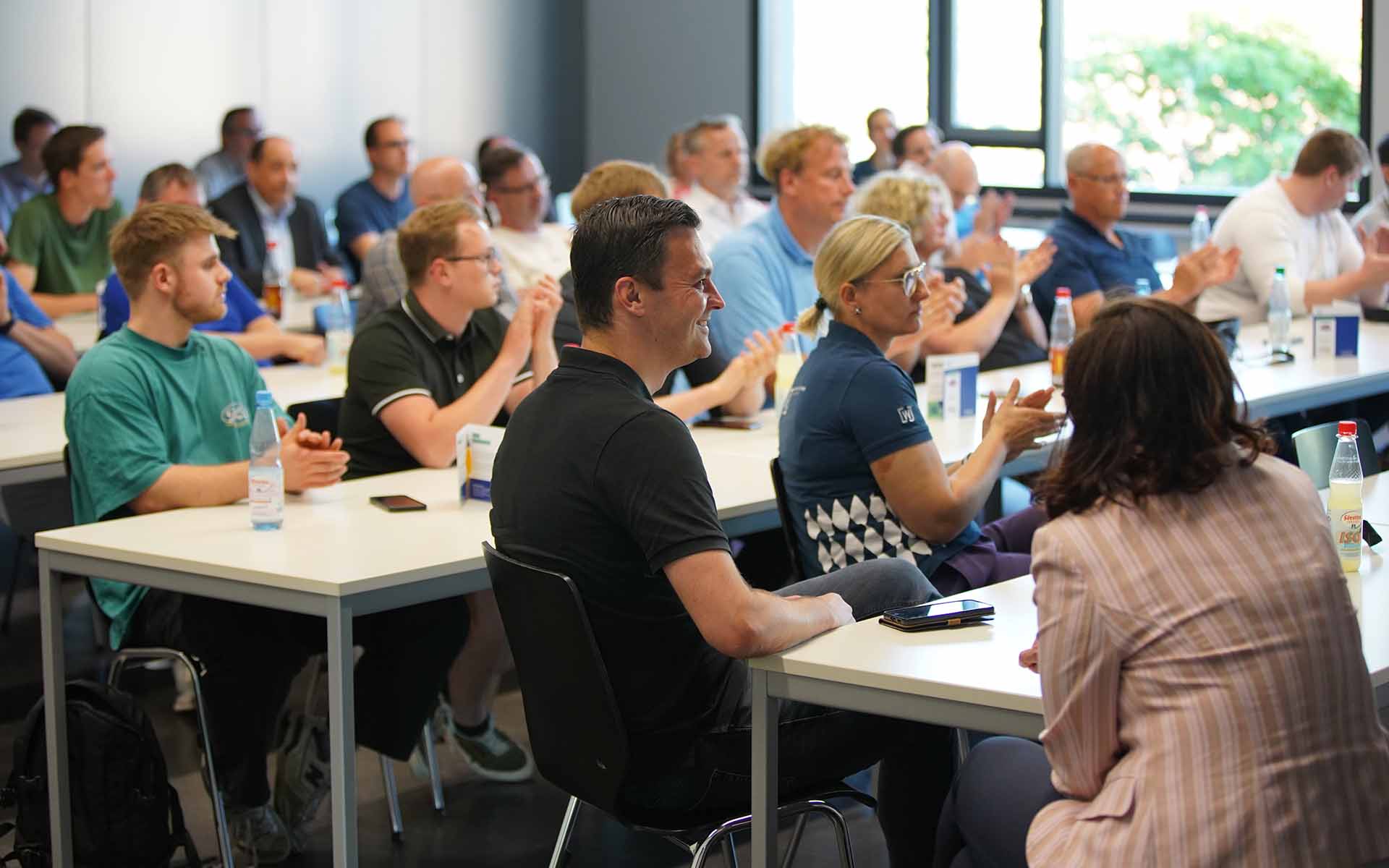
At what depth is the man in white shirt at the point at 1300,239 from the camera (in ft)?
17.7

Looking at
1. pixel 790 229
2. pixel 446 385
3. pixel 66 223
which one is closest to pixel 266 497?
pixel 446 385

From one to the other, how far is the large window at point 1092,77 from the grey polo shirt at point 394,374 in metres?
6.26

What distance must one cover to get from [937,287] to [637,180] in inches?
34.4

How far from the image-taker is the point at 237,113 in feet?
26.4

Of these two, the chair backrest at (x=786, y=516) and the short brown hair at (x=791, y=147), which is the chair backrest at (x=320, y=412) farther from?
the short brown hair at (x=791, y=147)

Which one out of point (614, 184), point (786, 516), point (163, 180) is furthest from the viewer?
point (163, 180)

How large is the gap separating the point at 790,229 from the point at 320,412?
1506 millimetres

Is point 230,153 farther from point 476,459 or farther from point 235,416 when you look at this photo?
point 476,459

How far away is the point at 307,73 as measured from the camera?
Answer: 364 inches

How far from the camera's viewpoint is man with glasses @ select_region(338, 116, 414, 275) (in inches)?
296

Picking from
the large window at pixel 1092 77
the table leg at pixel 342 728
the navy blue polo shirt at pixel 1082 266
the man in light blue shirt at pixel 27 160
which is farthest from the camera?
the large window at pixel 1092 77

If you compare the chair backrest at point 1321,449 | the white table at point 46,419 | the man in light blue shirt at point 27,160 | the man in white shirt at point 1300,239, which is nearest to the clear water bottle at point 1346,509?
the chair backrest at point 1321,449

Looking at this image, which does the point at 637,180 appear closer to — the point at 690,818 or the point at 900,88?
the point at 690,818

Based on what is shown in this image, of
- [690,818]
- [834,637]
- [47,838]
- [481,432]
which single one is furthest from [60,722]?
[834,637]
